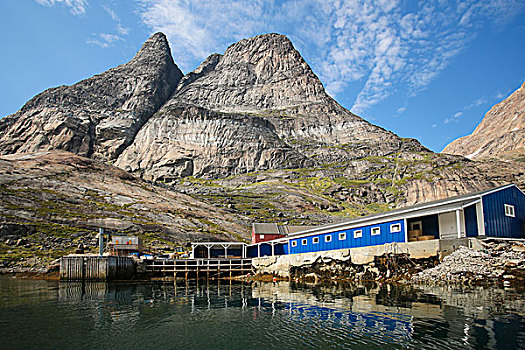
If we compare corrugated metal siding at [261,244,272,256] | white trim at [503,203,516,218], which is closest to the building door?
white trim at [503,203,516,218]

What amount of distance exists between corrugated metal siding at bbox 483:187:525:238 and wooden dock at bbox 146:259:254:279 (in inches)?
1227

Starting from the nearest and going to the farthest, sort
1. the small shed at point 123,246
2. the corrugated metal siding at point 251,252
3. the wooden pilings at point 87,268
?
the wooden pilings at point 87,268 → the small shed at point 123,246 → the corrugated metal siding at point 251,252

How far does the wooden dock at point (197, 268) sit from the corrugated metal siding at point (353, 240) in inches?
372

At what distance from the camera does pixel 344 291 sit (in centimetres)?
3077

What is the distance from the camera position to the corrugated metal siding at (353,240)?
3464 centimetres

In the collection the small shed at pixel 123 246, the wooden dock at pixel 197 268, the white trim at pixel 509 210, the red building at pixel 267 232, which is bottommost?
the wooden dock at pixel 197 268

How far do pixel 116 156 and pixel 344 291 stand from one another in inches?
7004

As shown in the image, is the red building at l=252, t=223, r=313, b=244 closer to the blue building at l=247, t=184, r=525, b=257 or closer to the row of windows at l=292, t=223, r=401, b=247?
the row of windows at l=292, t=223, r=401, b=247

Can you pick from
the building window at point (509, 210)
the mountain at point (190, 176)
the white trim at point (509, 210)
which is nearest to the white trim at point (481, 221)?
the white trim at point (509, 210)

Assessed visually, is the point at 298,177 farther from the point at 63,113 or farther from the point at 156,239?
the point at 63,113

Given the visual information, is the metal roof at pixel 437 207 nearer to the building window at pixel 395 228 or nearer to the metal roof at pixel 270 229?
the building window at pixel 395 228

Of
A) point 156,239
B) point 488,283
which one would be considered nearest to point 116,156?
point 156,239

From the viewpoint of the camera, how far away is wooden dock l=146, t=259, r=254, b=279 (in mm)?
50125

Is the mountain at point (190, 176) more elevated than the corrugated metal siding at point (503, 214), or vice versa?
the mountain at point (190, 176)
